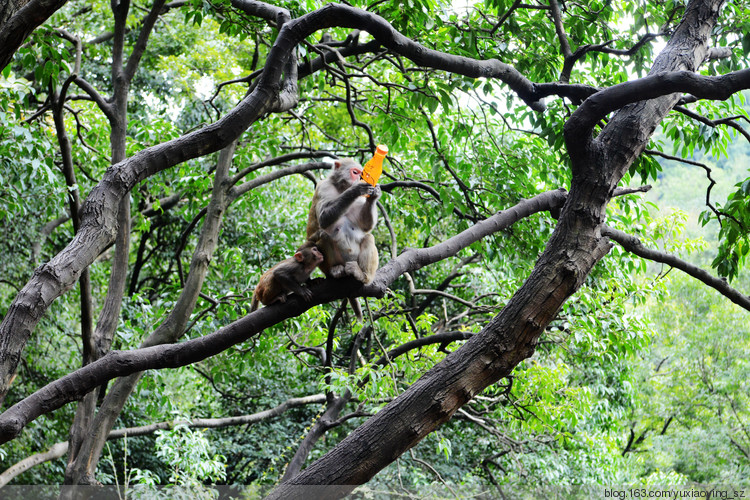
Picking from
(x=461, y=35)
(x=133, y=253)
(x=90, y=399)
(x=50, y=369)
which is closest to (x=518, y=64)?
(x=461, y=35)

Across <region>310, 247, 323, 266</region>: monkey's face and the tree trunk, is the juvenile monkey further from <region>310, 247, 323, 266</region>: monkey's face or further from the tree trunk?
the tree trunk

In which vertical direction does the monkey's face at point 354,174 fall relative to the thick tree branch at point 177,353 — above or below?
above

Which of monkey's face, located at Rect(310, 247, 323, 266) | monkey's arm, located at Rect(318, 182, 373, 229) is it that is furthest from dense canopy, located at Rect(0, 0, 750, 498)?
monkey's arm, located at Rect(318, 182, 373, 229)

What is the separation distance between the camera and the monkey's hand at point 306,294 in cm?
376

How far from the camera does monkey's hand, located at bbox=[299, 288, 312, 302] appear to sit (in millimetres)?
3762

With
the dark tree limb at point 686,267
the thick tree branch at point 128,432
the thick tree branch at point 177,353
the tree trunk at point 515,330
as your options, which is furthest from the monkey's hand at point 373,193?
the thick tree branch at point 128,432

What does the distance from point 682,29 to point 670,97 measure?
725 millimetres

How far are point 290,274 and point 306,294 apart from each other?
12.0 inches

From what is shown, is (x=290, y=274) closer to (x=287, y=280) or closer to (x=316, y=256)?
(x=287, y=280)

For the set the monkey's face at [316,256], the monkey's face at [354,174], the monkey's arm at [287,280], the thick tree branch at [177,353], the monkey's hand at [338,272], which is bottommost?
the thick tree branch at [177,353]

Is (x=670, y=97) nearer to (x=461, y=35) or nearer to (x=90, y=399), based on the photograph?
(x=461, y=35)

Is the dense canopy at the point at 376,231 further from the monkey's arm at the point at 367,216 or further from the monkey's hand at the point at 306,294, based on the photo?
the monkey's arm at the point at 367,216

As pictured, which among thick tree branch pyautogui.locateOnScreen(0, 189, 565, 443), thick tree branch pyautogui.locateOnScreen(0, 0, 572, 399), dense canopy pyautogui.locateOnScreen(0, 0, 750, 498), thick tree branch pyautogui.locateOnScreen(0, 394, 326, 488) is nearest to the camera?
thick tree branch pyautogui.locateOnScreen(0, 0, 572, 399)

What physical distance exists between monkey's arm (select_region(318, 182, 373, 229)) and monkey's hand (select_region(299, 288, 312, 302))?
62cm
